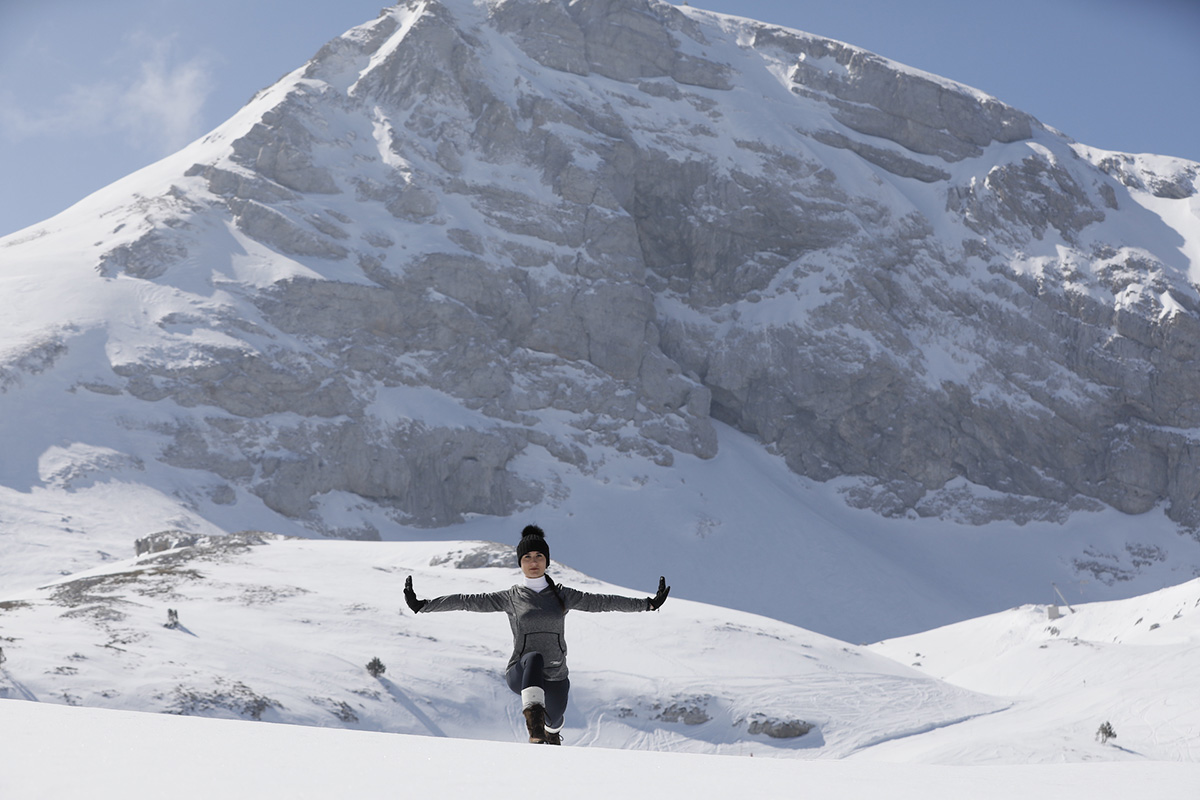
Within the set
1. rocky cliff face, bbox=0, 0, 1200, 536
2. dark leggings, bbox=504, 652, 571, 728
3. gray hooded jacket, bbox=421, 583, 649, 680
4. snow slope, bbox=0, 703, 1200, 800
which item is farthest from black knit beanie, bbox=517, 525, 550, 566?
rocky cliff face, bbox=0, 0, 1200, 536

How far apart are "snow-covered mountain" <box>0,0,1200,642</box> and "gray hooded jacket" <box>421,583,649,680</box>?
2091 inches

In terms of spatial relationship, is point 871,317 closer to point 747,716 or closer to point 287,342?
point 287,342

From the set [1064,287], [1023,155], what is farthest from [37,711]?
[1023,155]

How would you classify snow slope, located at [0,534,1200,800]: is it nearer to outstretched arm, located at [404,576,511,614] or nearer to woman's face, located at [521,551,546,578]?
outstretched arm, located at [404,576,511,614]

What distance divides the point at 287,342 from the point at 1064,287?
83.0 m

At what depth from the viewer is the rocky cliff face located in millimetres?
78375

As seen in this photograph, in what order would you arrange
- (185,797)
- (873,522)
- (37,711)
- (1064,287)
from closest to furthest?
(185,797), (37,711), (873,522), (1064,287)

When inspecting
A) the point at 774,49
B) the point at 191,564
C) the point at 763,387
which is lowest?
the point at 191,564

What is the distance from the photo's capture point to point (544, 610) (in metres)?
7.41

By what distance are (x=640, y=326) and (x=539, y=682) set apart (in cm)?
9088

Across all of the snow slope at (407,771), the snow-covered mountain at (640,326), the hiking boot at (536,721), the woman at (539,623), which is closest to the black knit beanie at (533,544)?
the woman at (539,623)

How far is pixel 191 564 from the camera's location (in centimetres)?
3250

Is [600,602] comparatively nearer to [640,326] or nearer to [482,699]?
[482,699]

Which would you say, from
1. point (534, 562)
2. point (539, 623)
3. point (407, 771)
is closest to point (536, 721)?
point (539, 623)
